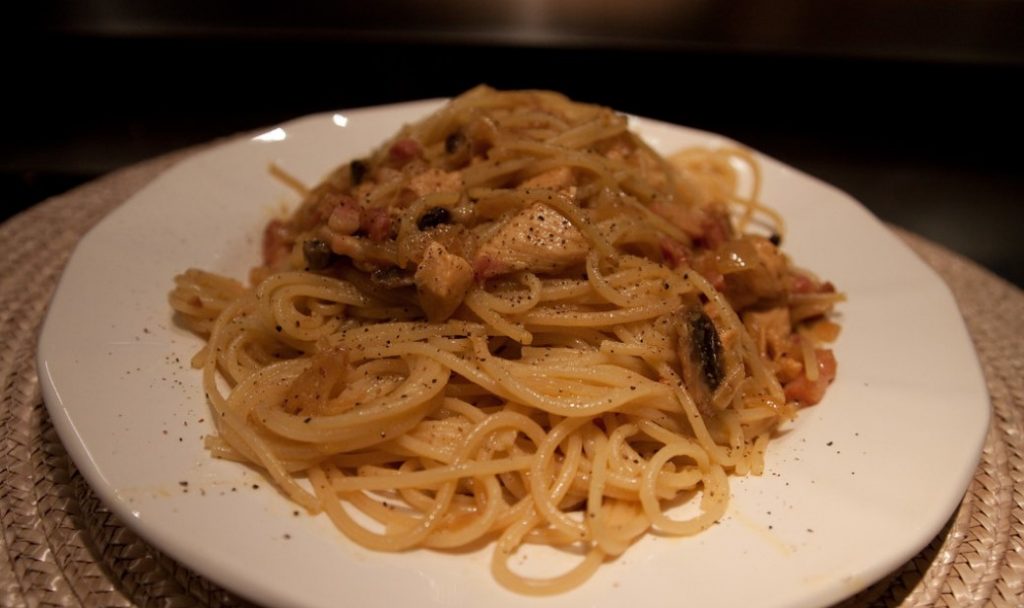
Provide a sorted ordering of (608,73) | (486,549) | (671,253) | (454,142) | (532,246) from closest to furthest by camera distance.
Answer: (486,549) < (532,246) < (671,253) < (454,142) < (608,73)

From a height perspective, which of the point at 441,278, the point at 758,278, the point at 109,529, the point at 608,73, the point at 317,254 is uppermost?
the point at 441,278

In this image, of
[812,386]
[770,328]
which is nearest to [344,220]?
[770,328]

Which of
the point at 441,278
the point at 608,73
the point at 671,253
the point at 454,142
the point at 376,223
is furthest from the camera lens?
the point at 608,73

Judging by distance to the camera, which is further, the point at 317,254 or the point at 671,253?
the point at 671,253

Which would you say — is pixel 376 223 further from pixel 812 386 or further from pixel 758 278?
pixel 812 386

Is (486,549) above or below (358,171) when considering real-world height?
below

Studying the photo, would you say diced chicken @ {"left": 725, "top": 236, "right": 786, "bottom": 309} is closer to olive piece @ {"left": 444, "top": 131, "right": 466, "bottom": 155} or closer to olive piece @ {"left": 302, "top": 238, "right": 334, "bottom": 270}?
olive piece @ {"left": 444, "top": 131, "right": 466, "bottom": 155}

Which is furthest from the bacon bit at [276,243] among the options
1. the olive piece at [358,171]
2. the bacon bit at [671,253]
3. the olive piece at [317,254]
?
the bacon bit at [671,253]
